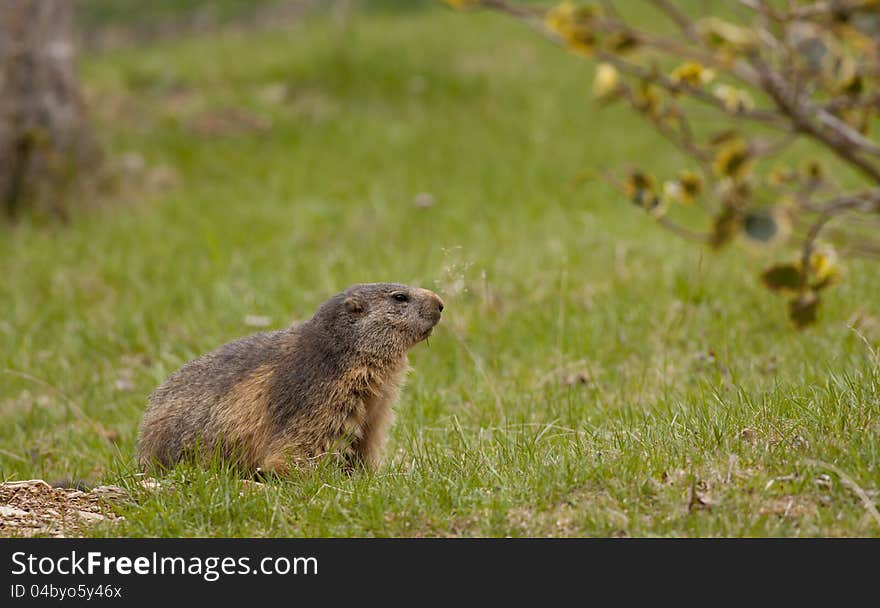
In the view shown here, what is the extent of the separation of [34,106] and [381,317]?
677 centimetres

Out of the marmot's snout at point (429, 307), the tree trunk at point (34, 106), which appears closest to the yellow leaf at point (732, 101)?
the marmot's snout at point (429, 307)

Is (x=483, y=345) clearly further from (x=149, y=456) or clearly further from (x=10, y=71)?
(x=10, y=71)

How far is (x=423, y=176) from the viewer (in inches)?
448

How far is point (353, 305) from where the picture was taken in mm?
4734

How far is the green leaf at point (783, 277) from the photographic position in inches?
211

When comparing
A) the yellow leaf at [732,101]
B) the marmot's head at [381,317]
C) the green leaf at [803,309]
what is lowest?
the green leaf at [803,309]

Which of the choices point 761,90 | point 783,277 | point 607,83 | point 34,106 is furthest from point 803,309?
point 34,106

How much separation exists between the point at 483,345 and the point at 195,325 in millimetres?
1972

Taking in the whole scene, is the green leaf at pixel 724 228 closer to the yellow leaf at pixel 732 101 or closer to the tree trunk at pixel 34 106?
the yellow leaf at pixel 732 101

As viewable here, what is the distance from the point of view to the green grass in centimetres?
378

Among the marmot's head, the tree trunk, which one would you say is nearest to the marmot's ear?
the marmot's head

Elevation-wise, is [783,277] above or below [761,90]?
below

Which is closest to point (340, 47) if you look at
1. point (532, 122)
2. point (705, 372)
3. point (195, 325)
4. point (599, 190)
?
point (532, 122)

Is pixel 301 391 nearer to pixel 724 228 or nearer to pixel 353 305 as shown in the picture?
pixel 353 305
